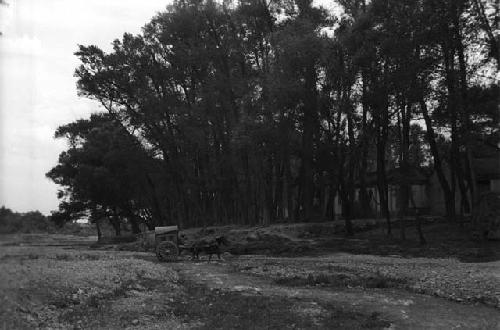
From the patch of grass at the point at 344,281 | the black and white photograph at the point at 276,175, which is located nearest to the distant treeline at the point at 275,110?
the black and white photograph at the point at 276,175

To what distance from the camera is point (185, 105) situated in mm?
51000

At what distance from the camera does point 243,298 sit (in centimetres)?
1504

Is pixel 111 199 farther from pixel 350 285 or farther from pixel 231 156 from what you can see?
pixel 350 285

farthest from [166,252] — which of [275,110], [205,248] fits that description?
[275,110]

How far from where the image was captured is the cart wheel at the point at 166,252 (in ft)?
95.5

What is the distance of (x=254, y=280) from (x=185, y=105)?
32.6 metres

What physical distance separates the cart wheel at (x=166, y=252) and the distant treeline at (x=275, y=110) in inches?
416

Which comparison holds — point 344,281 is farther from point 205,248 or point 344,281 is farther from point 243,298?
point 205,248

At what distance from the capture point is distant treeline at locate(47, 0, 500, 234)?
31016mm

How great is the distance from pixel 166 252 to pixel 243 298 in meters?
14.7

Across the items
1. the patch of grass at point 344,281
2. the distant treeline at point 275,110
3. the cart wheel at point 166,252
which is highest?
the distant treeline at point 275,110

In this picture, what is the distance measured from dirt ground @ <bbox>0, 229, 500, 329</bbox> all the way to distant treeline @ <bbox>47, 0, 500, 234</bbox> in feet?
43.0

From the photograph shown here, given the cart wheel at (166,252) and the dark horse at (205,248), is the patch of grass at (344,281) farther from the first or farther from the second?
the cart wheel at (166,252)

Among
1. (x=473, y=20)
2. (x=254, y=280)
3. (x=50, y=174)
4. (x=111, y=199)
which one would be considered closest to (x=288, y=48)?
(x=473, y=20)
